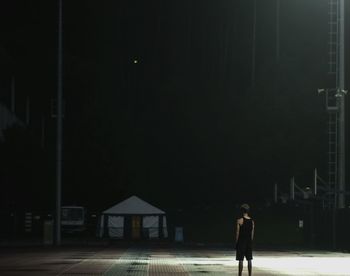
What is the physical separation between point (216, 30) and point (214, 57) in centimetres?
264

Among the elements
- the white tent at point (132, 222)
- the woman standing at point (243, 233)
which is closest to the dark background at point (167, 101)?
the white tent at point (132, 222)

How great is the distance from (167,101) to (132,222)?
16.4m

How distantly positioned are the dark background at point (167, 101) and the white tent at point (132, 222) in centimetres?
633

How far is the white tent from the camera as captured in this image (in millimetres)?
69438

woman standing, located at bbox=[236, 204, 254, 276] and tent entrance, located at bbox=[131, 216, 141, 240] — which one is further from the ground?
woman standing, located at bbox=[236, 204, 254, 276]

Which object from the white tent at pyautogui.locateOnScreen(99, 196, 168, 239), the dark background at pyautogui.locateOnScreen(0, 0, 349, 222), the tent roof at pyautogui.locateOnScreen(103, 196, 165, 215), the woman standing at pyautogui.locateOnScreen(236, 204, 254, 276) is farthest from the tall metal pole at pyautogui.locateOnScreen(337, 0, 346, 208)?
the white tent at pyautogui.locateOnScreen(99, 196, 168, 239)

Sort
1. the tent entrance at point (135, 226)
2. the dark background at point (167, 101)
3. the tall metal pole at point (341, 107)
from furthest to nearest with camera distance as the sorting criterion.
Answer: the dark background at point (167, 101), the tent entrance at point (135, 226), the tall metal pole at point (341, 107)

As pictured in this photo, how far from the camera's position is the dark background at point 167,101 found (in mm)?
74875

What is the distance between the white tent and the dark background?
20.8 ft

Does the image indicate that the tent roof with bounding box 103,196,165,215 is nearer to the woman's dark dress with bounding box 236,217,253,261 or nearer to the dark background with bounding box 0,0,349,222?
the dark background with bounding box 0,0,349,222

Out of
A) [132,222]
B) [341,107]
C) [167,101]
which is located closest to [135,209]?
[132,222]

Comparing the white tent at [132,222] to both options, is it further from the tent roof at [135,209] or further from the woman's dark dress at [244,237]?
the woman's dark dress at [244,237]

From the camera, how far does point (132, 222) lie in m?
70.1

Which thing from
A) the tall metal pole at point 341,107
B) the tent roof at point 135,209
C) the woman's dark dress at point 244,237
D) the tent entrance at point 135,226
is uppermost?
the tall metal pole at point 341,107
